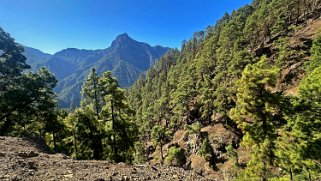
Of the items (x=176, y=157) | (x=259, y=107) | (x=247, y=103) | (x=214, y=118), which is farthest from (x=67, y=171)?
(x=214, y=118)

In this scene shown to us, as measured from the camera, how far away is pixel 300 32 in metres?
79.0

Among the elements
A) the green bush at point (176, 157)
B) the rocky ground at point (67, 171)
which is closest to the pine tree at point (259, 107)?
the rocky ground at point (67, 171)

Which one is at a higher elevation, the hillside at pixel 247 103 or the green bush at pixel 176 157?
the hillside at pixel 247 103

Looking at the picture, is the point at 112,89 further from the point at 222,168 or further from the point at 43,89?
the point at 222,168

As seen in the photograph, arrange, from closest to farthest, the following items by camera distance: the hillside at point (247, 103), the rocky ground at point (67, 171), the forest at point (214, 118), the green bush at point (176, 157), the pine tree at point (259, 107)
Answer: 1. the rocky ground at point (67, 171)
2. the forest at point (214, 118)
3. the pine tree at point (259, 107)
4. the hillside at point (247, 103)
5. the green bush at point (176, 157)

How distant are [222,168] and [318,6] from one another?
81.8m

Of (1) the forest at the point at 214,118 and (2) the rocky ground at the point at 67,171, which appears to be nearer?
(2) the rocky ground at the point at 67,171

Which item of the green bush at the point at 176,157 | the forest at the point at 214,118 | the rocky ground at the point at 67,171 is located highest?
the forest at the point at 214,118

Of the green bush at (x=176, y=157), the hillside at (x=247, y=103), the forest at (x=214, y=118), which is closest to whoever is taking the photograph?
the forest at (x=214, y=118)

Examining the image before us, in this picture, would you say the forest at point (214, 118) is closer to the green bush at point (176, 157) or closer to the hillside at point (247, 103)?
the hillside at point (247, 103)

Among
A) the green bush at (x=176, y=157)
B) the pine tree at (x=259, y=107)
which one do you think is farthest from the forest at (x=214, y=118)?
the green bush at (x=176, y=157)

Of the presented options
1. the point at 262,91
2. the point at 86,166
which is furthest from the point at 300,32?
the point at 86,166

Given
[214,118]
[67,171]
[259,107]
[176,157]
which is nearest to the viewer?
[67,171]

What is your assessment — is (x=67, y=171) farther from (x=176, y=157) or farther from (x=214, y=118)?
(x=214, y=118)
